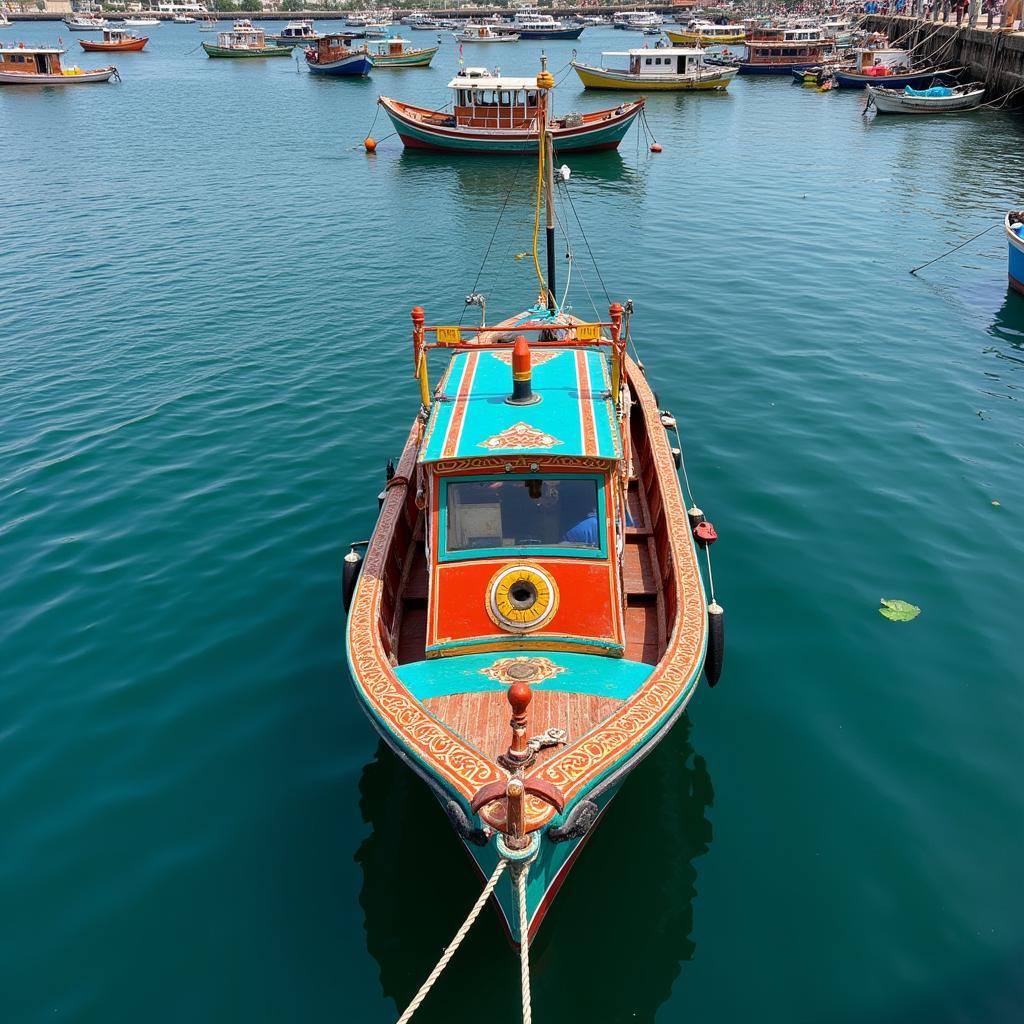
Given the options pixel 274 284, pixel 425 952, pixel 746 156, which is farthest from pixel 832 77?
pixel 425 952

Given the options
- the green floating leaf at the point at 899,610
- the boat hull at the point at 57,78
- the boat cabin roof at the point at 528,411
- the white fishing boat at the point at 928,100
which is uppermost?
the boat hull at the point at 57,78

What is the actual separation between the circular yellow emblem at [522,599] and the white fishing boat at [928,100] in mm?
66237

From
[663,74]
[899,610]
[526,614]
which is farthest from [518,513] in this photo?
[663,74]

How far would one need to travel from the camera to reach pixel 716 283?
2780cm

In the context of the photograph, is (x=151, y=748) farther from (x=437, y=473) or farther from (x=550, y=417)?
(x=550, y=417)

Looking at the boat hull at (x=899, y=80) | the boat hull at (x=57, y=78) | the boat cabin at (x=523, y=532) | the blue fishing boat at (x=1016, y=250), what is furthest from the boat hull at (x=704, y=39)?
the boat cabin at (x=523, y=532)

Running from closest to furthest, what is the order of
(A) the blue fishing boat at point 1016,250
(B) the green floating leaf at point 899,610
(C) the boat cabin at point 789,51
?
(B) the green floating leaf at point 899,610 → (A) the blue fishing boat at point 1016,250 → (C) the boat cabin at point 789,51

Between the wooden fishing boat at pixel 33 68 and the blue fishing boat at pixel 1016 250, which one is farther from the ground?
the wooden fishing boat at pixel 33 68

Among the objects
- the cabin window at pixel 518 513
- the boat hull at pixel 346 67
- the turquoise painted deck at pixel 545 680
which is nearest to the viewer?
the turquoise painted deck at pixel 545 680

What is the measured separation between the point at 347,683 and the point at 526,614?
137 inches

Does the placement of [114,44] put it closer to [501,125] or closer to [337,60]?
[337,60]

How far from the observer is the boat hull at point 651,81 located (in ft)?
241

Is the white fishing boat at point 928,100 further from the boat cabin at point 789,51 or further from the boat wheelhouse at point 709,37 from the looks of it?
the boat wheelhouse at point 709,37

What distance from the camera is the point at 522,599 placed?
9172 millimetres
